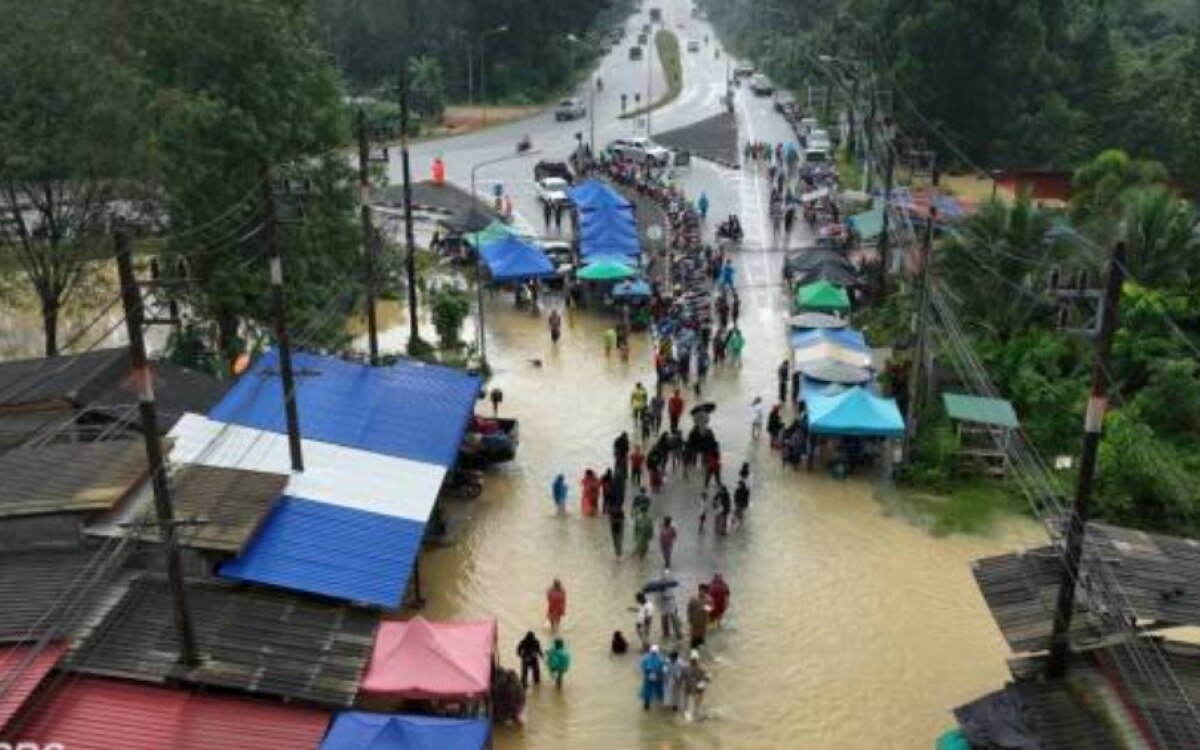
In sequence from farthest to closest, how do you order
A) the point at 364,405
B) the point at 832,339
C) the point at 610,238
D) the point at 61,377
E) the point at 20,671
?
the point at 610,238 → the point at 832,339 → the point at 61,377 → the point at 364,405 → the point at 20,671

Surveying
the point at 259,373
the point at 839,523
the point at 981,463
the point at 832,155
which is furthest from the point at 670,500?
the point at 832,155

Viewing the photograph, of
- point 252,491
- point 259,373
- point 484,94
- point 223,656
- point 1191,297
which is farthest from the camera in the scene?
point 484,94

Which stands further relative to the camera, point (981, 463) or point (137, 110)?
point (137, 110)

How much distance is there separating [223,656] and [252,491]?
3585 mm

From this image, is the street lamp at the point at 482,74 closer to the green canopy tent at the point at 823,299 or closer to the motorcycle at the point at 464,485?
the green canopy tent at the point at 823,299

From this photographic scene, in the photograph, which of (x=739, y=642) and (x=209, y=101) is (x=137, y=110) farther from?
(x=739, y=642)

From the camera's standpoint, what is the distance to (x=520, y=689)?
1667 cm

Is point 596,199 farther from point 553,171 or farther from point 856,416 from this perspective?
point 856,416

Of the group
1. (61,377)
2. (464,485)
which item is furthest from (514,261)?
(61,377)

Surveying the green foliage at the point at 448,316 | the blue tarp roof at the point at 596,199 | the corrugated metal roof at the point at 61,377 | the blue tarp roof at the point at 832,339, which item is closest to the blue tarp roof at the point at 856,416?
the blue tarp roof at the point at 832,339

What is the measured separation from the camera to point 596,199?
4041cm

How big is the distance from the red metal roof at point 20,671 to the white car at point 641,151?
45.7 meters

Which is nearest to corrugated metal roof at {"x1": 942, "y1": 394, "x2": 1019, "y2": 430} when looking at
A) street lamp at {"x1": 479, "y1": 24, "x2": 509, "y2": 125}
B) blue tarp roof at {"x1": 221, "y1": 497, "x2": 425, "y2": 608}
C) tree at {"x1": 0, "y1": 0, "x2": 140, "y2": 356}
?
blue tarp roof at {"x1": 221, "y1": 497, "x2": 425, "y2": 608}

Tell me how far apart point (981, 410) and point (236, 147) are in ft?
58.7
